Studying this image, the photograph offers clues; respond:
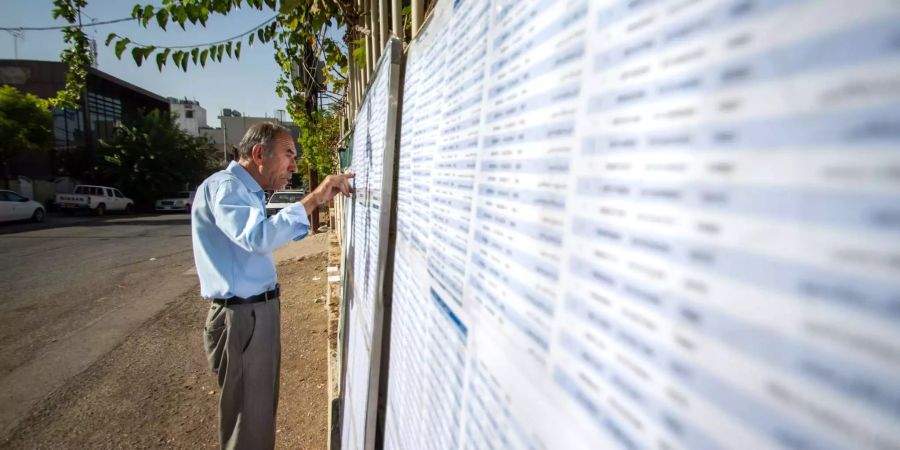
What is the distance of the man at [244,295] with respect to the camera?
238 centimetres

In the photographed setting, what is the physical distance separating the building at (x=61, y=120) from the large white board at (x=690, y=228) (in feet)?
103

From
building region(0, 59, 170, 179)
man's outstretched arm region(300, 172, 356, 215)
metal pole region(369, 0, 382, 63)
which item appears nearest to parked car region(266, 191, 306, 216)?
metal pole region(369, 0, 382, 63)

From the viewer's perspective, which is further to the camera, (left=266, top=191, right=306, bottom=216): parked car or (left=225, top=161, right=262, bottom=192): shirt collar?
(left=266, top=191, right=306, bottom=216): parked car

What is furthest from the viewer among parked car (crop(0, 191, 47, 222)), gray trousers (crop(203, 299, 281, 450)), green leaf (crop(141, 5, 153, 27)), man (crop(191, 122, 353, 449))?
parked car (crop(0, 191, 47, 222))

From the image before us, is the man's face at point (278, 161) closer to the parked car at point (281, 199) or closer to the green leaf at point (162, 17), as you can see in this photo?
the green leaf at point (162, 17)

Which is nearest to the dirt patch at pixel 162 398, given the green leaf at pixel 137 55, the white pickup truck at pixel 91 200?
the green leaf at pixel 137 55

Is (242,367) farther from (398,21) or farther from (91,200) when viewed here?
(91,200)

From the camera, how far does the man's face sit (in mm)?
2625

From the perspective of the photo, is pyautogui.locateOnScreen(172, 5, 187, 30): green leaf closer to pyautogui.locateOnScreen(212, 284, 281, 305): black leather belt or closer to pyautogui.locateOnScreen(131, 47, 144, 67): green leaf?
pyautogui.locateOnScreen(131, 47, 144, 67): green leaf

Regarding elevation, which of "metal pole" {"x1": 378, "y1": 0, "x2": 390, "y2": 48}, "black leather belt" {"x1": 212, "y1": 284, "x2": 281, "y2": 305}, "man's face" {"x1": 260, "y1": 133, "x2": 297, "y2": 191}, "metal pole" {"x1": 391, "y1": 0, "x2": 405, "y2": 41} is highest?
"metal pole" {"x1": 378, "y1": 0, "x2": 390, "y2": 48}

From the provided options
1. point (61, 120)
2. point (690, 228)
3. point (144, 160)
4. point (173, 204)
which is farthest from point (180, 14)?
point (61, 120)

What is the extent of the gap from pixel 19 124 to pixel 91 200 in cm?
405

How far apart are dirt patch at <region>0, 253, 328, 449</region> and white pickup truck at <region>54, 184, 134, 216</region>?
19.7m

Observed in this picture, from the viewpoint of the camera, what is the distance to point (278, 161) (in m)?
2.64
